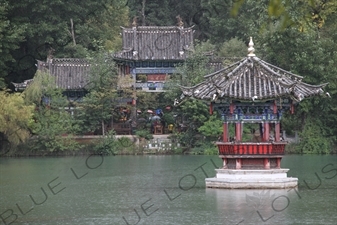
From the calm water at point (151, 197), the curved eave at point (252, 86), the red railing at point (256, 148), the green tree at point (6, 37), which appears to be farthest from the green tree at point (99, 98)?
the red railing at point (256, 148)

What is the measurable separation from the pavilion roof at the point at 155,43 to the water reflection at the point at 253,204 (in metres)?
20.3

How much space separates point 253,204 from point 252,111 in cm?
463

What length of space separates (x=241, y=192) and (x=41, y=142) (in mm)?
18859

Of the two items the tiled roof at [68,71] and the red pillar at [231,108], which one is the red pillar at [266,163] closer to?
the red pillar at [231,108]

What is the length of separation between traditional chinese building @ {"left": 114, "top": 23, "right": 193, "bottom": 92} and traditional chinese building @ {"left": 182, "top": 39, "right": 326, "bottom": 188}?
18.5m

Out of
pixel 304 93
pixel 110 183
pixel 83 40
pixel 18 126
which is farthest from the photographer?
pixel 83 40

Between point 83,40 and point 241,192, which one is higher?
point 83,40

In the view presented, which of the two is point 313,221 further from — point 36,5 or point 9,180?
point 36,5

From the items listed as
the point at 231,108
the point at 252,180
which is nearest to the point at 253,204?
the point at 252,180

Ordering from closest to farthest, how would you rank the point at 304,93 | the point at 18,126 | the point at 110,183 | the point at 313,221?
the point at 313,221 < the point at 304,93 < the point at 110,183 < the point at 18,126

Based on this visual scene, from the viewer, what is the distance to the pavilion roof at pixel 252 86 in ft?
76.0

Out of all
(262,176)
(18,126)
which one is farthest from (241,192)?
(18,126)

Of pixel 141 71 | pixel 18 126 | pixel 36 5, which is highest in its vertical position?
pixel 36 5

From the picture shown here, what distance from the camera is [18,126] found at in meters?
37.9
